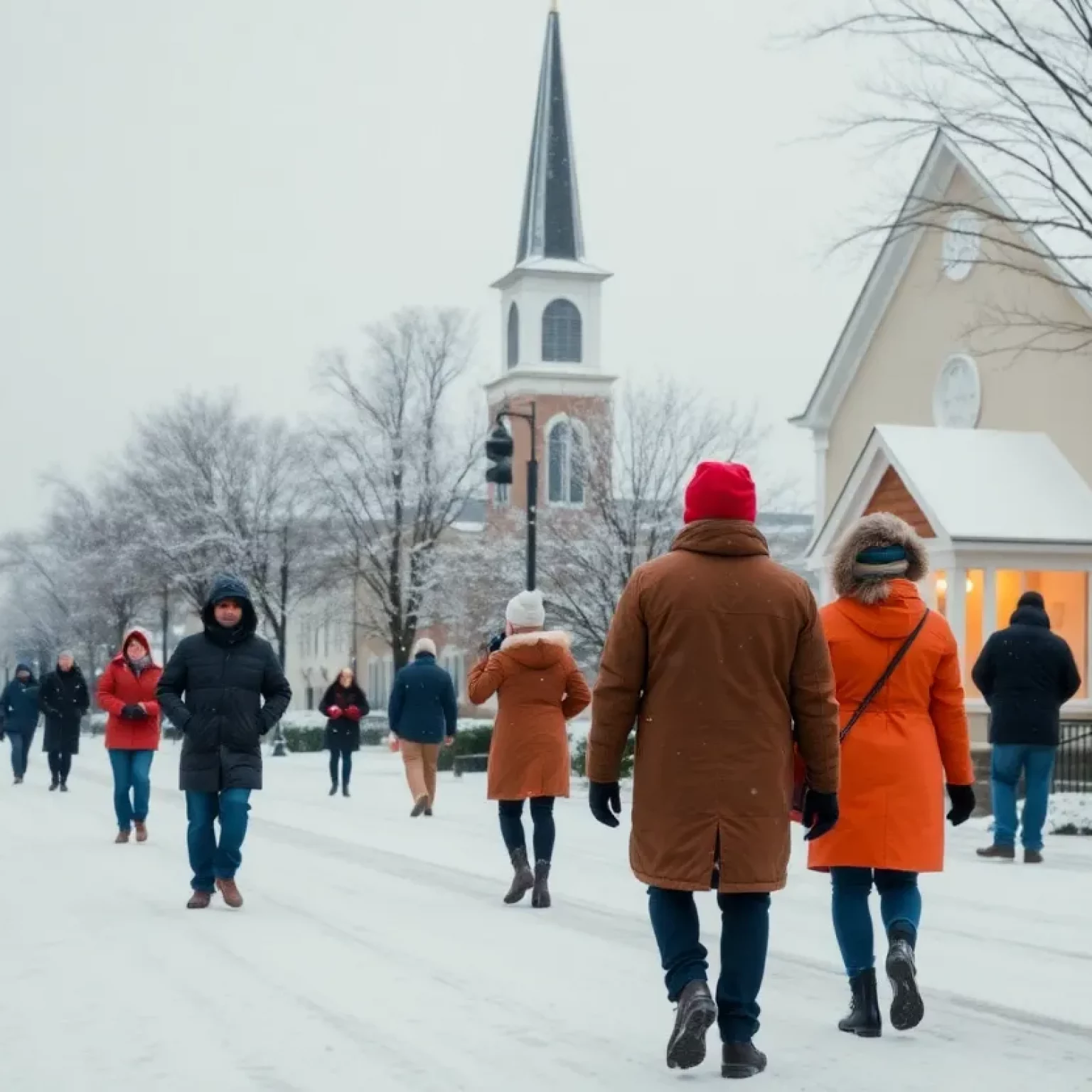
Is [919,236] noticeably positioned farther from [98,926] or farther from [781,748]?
[781,748]

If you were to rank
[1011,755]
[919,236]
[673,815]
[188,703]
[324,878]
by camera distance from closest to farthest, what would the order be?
[673,815]
[188,703]
[324,878]
[1011,755]
[919,236]

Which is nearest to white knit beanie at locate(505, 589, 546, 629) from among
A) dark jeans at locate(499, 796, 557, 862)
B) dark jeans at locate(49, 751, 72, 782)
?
dark jeans at locate(499, 796, 557, 862)

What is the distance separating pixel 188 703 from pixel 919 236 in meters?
21.0

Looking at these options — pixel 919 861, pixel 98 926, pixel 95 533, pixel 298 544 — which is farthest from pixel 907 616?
pixel 95 533

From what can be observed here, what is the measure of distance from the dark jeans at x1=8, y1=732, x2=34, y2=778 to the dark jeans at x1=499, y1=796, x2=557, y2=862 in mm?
16883

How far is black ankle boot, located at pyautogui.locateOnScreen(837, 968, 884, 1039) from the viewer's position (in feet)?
23.6

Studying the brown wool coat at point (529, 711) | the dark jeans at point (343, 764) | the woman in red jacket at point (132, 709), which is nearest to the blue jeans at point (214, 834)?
the brown wool coat at point (529, 711)

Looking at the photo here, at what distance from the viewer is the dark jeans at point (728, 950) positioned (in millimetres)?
6453

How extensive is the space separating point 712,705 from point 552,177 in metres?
71.8

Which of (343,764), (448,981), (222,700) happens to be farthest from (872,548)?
(343,764)

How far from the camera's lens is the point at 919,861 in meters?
7.13

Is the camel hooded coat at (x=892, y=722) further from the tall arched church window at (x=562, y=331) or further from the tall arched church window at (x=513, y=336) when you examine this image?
the tall arched church window at (x=513, y=336)

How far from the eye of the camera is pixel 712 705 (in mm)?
6406

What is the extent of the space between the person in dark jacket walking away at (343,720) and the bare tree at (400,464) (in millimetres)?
19387
